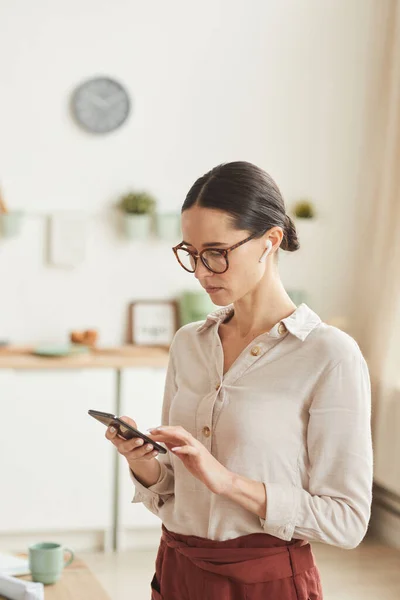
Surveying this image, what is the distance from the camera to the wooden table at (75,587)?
215 centimetres

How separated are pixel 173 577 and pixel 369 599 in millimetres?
2234

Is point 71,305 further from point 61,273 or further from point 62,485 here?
point 62,485

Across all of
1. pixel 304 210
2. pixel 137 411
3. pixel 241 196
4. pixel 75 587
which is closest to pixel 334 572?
pixel 137 411

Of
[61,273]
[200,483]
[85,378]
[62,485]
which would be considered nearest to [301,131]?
[61,273]

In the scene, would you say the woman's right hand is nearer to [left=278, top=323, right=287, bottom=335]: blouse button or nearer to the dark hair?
[left=278, top=323, right=287, bottom=335]: blouse button

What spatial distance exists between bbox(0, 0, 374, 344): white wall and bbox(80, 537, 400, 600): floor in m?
1.16

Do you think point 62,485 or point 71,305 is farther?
point 71,305

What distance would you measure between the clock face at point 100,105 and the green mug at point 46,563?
274 cm

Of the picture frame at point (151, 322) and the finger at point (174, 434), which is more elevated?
the finger at point (174, 434)

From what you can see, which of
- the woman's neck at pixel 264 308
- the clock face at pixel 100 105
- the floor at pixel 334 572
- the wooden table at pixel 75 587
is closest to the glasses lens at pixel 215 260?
the woman's neck at pixel 264 308

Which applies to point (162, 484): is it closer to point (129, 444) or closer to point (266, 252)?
point (129, 444)

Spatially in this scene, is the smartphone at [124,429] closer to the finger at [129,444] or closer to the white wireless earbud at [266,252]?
the finger at [129,444]

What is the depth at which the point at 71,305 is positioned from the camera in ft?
15.0

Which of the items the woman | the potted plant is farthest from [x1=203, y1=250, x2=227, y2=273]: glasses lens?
the potted plant
